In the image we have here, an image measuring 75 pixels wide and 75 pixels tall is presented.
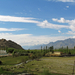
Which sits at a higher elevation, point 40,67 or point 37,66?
point 40,67

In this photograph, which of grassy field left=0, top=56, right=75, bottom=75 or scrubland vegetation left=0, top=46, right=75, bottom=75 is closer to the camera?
scrubland vegetation left=0, top=46, right=75, bottom=75

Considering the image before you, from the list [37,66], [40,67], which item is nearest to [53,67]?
[40,67]

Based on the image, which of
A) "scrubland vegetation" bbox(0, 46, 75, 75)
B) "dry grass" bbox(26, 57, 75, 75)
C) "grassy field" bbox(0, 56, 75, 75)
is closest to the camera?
"scrubland vegetation" bbox(0, 46, 75, 75)

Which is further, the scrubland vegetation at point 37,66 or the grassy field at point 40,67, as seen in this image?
the grassy field at point 40,67

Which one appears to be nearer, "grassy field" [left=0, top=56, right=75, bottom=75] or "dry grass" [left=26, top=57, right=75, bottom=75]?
"grassy field" [left=0, top=56, right=75, bottom=75]

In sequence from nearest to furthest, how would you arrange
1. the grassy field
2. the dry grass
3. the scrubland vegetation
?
the scrubland vegetation < the grassy field < the dry grass

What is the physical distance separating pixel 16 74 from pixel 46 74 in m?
11.6

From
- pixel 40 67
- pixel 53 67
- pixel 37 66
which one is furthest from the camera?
pixel 37 66

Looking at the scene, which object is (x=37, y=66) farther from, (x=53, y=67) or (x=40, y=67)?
(x=53, y=67)

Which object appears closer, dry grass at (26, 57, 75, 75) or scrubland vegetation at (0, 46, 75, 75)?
scrubland vegetation at (0, 46, 75, 75)

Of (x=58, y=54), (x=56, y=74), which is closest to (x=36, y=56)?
(x=58, y=54)

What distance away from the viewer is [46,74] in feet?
102

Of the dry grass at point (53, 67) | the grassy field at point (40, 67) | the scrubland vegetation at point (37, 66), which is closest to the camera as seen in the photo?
the scrubland vegetation at point (37, 66)

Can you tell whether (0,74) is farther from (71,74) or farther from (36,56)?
(36,56)
